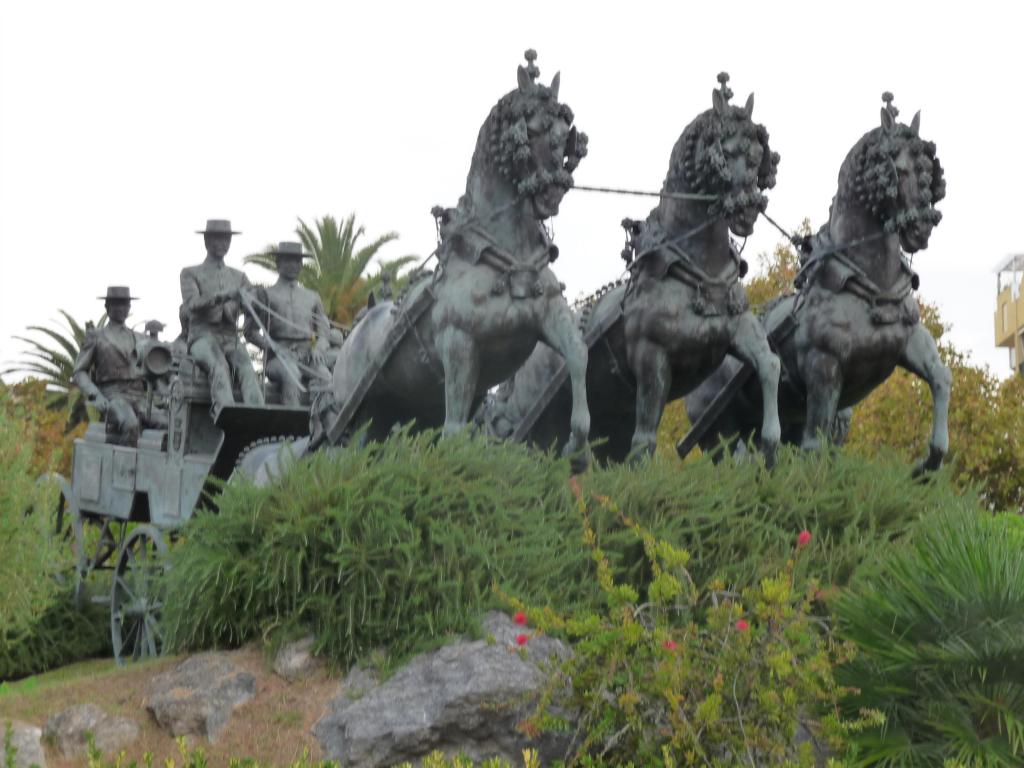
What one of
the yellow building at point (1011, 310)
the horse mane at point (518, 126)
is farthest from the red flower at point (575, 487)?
the yellow building at point (1011, 310)

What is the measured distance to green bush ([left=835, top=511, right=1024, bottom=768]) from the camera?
813 centimetres

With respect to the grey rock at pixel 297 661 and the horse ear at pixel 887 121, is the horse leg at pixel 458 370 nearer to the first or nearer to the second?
the grey rock at pixel 297 661

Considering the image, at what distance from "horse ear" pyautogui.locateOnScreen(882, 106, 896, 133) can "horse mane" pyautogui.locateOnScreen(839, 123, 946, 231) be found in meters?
0.02

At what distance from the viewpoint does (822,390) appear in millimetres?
13172

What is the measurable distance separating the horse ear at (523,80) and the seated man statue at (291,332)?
4.06 m

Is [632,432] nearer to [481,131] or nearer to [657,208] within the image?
[657,208]

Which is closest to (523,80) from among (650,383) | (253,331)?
(650,383)

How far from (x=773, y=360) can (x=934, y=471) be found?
1333 millimetres

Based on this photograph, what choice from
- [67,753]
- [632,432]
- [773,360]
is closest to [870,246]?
[773,360]

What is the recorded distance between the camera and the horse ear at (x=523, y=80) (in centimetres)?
1194

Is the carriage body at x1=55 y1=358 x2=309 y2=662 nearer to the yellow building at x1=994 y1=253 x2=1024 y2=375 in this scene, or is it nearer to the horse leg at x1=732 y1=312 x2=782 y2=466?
the horse leg at x1=732 y1=312 x2=782 y2=466

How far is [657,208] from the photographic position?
42.6ft

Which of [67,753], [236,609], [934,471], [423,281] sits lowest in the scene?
[67,753]

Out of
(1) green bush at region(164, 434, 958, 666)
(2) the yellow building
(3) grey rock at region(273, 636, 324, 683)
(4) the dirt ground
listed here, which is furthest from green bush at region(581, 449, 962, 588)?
(2) the yellow building
